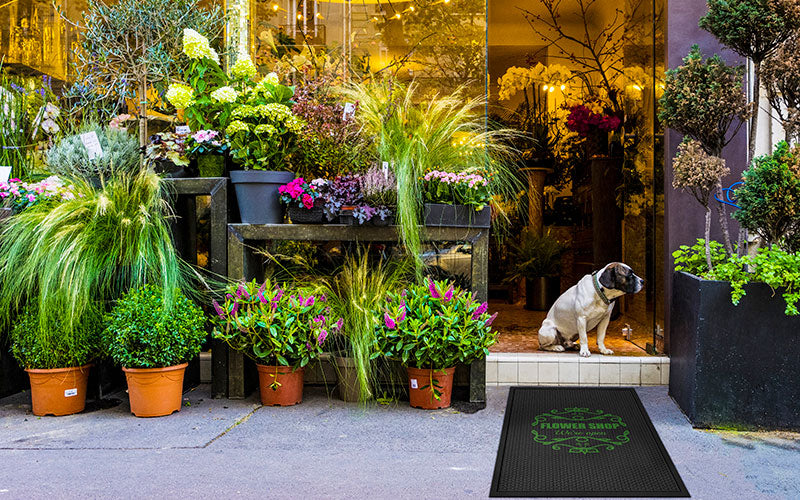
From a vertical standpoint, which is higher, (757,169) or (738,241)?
(757,169)

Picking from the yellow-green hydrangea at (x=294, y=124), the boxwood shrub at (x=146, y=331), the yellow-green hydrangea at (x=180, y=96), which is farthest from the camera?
the yellow-green hydrangea at (x=180, y=96)

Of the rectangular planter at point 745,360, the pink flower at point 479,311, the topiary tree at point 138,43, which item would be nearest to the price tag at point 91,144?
the topiary tree at point 138,43

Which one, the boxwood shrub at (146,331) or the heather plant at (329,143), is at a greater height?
the heather plant at (329,143)

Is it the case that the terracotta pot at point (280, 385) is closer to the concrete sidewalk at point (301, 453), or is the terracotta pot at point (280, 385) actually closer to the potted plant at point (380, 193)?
the concrete sidewalk at point (301, 453)

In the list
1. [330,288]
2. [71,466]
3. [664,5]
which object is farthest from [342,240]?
[664,5]

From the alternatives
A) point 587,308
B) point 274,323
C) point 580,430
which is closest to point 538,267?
point 587,308

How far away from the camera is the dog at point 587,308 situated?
4.21m

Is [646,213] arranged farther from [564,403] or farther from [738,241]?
[564,403]

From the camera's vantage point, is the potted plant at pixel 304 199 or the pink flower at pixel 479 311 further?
the potted plant at pixel 304 199

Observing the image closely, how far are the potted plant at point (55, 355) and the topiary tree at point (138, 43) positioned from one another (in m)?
1.39

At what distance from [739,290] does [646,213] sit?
1465 mm

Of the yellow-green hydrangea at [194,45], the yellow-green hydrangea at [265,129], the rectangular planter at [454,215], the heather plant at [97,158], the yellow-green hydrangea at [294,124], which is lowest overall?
the rectangular planter at [454,215]

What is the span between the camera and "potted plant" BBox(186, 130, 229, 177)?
4.04 m

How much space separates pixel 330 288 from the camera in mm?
4098
